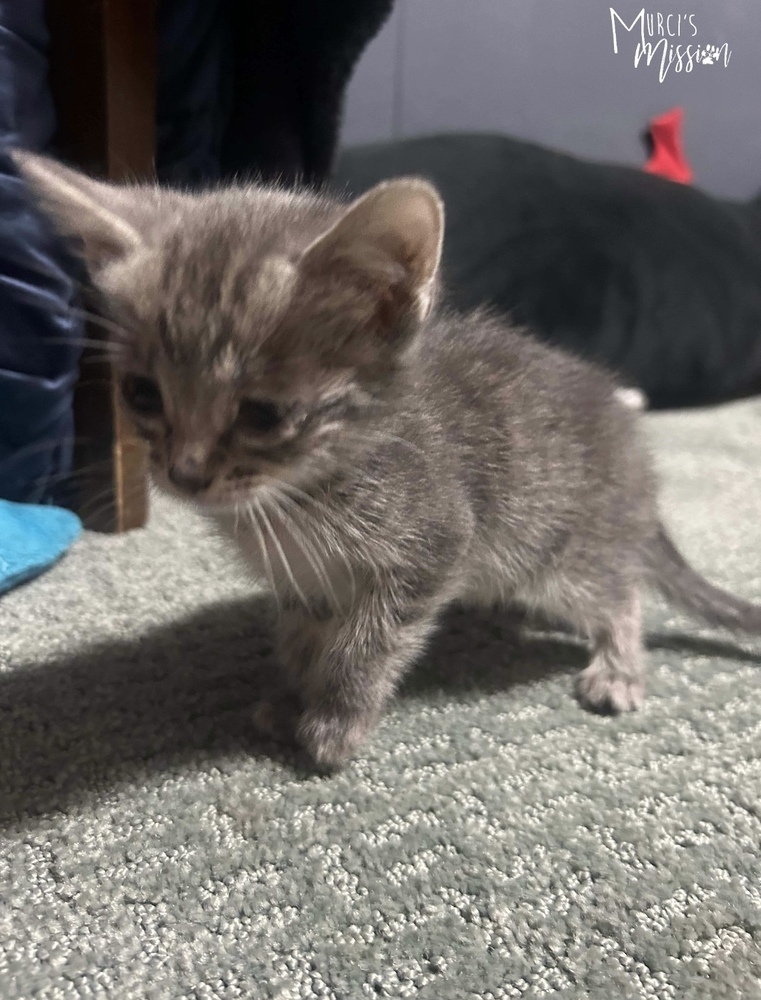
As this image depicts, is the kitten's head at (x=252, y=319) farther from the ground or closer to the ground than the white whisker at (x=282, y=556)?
farther from the ground

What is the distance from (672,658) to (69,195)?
2.81 ft

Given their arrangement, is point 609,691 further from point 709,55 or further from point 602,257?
point 709,55

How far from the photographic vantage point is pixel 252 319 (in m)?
0.60

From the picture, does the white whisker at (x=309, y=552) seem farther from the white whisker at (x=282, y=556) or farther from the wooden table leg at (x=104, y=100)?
the wooden table leg at (x=104, y=100)

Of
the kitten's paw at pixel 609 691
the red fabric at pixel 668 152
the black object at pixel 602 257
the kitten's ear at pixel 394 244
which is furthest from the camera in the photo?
the red fabric at pixel 668 152

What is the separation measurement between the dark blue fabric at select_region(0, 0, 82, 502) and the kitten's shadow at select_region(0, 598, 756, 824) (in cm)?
30

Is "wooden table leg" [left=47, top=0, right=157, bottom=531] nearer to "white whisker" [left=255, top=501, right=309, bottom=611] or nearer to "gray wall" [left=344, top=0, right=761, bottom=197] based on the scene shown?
"white whisker" [left=255, top=501, right=309, bottom=611]

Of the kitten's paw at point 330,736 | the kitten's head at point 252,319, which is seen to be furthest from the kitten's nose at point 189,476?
the kitten's paw at point 330,736

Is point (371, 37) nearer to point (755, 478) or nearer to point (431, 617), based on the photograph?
point (431, 617)

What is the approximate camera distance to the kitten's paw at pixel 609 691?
0.90 meters

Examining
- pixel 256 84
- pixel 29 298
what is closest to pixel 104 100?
pixel 29 298

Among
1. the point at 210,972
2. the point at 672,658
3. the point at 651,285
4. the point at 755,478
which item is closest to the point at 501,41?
the point at 651,285

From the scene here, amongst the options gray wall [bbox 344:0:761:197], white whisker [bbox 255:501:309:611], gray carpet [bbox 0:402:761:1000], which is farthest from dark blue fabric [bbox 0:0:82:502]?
gray wall [bbox 344:0:761:197]

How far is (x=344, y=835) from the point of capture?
0.71m
